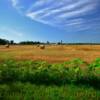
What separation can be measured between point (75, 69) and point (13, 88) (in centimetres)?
243

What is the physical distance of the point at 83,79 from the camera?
9.53m

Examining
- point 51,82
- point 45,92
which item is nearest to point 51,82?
point 51,82

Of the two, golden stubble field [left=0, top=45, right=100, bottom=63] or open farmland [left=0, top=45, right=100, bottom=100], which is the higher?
open farmland [left=0, top=45, right=100, bottom=100]

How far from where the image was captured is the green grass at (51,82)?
7739mm

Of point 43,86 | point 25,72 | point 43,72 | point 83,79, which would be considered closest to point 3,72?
point 25,72

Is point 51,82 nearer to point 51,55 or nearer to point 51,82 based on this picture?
point 51,82

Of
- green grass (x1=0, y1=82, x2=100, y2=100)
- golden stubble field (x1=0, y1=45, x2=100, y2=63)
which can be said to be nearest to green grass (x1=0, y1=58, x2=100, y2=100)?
green grass (x1=0, y1=82, x2=100, y2=100)

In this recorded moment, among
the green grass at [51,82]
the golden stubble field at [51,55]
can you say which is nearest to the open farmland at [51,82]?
the green grass at [51,82]

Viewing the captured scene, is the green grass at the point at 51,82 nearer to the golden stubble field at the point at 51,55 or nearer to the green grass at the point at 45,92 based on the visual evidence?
the green grass at the point at 45,92

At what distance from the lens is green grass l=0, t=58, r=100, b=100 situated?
774 centimetres

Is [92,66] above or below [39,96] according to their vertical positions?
above

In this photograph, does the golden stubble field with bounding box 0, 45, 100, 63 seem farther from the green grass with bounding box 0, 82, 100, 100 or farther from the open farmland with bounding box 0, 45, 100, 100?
the green grass with bounding box 0, 82, 100, 100

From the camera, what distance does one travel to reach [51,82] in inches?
366

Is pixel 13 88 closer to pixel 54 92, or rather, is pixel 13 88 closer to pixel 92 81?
pixel 54 92
